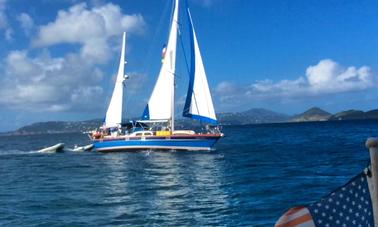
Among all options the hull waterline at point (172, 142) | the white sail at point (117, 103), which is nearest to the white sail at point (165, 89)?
the hull waterline at point (172, 142)

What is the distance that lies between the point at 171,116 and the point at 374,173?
178 feet

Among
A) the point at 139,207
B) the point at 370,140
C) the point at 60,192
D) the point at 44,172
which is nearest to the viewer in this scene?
the point at 370,140

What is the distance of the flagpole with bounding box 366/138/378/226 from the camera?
565 cm

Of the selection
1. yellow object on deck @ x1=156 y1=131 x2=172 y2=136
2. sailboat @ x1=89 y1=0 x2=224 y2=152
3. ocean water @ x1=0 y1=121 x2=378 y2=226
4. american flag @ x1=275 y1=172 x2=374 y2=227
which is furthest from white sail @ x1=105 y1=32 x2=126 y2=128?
american flag @ x1=275 y1=172 x2=374 y2=227

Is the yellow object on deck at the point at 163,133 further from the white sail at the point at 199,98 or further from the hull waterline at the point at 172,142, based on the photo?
the white sail at the point at 199,98

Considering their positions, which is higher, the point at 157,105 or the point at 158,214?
the point at 157,105

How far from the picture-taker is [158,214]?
20484mm

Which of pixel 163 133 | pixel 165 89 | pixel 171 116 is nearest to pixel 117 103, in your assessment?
pixel 165 89

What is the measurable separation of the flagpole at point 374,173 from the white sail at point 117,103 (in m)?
62.9

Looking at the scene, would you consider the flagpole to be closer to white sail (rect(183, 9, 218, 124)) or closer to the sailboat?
the sailboat

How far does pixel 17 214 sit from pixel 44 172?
2028 centimetres

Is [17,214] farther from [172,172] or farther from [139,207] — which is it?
[172,172]

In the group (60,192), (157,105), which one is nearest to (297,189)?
(60,192)

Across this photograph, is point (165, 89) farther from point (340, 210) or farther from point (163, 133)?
point (340, 210)
